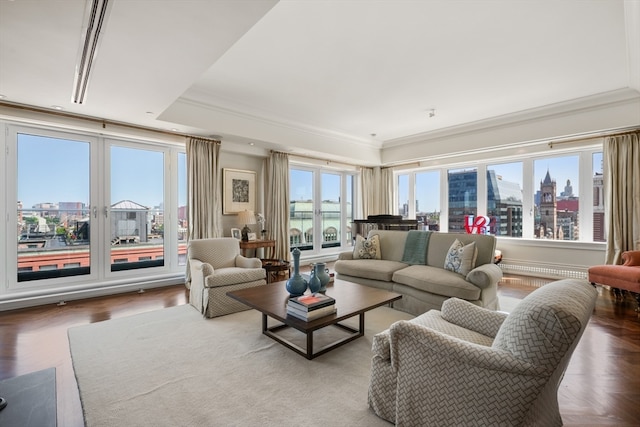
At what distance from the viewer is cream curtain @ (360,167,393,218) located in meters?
7.64

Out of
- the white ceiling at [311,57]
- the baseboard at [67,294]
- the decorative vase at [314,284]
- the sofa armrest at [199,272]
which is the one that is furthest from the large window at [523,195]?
the baseboard at [67,294]

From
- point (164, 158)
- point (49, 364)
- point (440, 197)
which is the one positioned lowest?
point (49, 364)

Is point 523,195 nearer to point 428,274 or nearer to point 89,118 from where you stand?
point 428,274

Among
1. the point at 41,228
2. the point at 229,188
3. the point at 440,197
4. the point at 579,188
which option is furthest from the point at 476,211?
the point at 41,228

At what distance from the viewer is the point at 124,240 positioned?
4.57 m

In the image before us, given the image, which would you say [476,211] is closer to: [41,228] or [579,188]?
[579,188]

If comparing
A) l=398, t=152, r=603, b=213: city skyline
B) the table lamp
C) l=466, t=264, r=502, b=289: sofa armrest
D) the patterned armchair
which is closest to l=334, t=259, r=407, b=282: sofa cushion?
l=466, t=264, r=502, b=289: sofa armrest

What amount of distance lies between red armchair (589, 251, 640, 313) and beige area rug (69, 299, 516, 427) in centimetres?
308

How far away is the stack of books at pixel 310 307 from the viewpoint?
222 centimetres

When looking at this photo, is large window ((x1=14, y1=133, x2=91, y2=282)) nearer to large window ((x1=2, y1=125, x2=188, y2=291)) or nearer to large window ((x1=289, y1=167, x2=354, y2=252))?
large window ((x1=2, y1=125, x2=188, y2=291))

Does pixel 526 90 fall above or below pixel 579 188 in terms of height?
above

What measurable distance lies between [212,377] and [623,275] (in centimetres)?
477

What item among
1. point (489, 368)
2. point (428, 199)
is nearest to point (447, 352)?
point (489, 368)

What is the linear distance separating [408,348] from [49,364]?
2.77 metres
